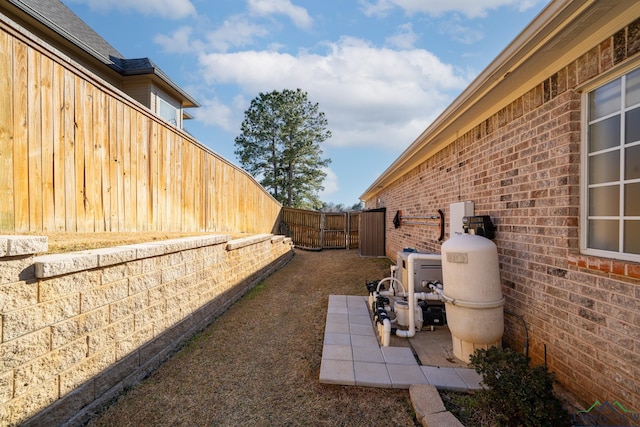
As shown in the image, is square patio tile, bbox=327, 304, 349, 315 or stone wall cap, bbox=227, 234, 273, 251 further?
stone wall cap, bbox=227, 234, 273, 251

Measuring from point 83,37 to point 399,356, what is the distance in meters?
9.93

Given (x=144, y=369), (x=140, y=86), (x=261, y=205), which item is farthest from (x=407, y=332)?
(x=140, y=86)

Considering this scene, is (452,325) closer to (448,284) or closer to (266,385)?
(448,284)

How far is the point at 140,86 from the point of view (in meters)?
Answer: 8.25

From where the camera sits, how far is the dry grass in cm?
240

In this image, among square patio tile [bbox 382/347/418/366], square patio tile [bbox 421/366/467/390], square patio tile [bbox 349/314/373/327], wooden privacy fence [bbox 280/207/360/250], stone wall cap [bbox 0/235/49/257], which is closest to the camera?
stone wall cap [bbox 0/235/49/257]

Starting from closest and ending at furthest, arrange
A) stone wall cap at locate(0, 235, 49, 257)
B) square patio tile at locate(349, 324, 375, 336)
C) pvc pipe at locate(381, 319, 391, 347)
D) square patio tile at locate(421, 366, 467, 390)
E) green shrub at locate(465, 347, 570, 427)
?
stone wall cap at locate(0, 235, 49, 257) < green shrub at locate(465, 347, 570, 427) < square patio tile at locate(421, 366, 467, 390) < pvc pipe at locate(381, 319, 391, 347) < square patio tile at locate(349, 324, 375, 336)

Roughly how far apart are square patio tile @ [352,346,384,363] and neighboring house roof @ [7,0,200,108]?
8233mm

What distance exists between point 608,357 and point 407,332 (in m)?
2.07

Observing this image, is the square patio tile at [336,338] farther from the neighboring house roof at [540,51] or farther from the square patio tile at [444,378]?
the neighboring house roof at [540,51]

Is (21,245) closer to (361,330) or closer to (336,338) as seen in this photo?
(336,338)

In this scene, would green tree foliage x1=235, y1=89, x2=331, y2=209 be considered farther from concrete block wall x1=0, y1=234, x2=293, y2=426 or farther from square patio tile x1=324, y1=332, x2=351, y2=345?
concrete block wall x1=0, y1=234, x2=293, y2=426

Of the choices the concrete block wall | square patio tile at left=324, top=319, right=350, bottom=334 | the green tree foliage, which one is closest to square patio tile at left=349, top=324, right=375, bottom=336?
square patio tile at left=324, top=319, right=350, bottom=334

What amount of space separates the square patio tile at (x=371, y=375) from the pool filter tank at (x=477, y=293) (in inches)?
37.3
